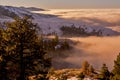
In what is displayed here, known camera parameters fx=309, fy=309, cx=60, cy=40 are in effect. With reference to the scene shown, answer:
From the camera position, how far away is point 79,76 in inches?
3110

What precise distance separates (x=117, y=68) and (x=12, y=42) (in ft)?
95.4

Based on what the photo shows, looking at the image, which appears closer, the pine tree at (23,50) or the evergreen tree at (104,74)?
the pine tree at (23,50)

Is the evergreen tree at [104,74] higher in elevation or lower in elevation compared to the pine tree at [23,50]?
lower

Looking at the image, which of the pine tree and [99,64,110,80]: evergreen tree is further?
[99,64,110,80]: evergreen tree

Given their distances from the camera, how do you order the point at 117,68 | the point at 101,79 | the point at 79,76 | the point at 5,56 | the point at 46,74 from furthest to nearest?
the point at 79,76 → the point at 101,79 → the point at 117,68 → the point at 46,74 → the point at 5,56

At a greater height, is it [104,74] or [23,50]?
[23,50]

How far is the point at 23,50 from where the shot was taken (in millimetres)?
40281

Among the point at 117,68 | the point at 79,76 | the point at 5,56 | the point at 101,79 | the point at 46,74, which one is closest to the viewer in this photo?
the point at 5,56

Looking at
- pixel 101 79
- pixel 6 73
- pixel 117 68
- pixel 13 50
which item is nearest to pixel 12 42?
pixel 13 50

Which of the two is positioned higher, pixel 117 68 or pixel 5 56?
pixel 5 56

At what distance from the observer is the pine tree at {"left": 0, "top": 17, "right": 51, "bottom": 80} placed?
3950cm

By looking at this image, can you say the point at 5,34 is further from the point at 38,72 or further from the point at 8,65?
the point at 38,72

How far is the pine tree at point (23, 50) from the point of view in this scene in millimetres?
39500

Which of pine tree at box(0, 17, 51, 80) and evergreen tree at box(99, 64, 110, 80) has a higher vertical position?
pine tree at box(0, 17, 51, 80)
